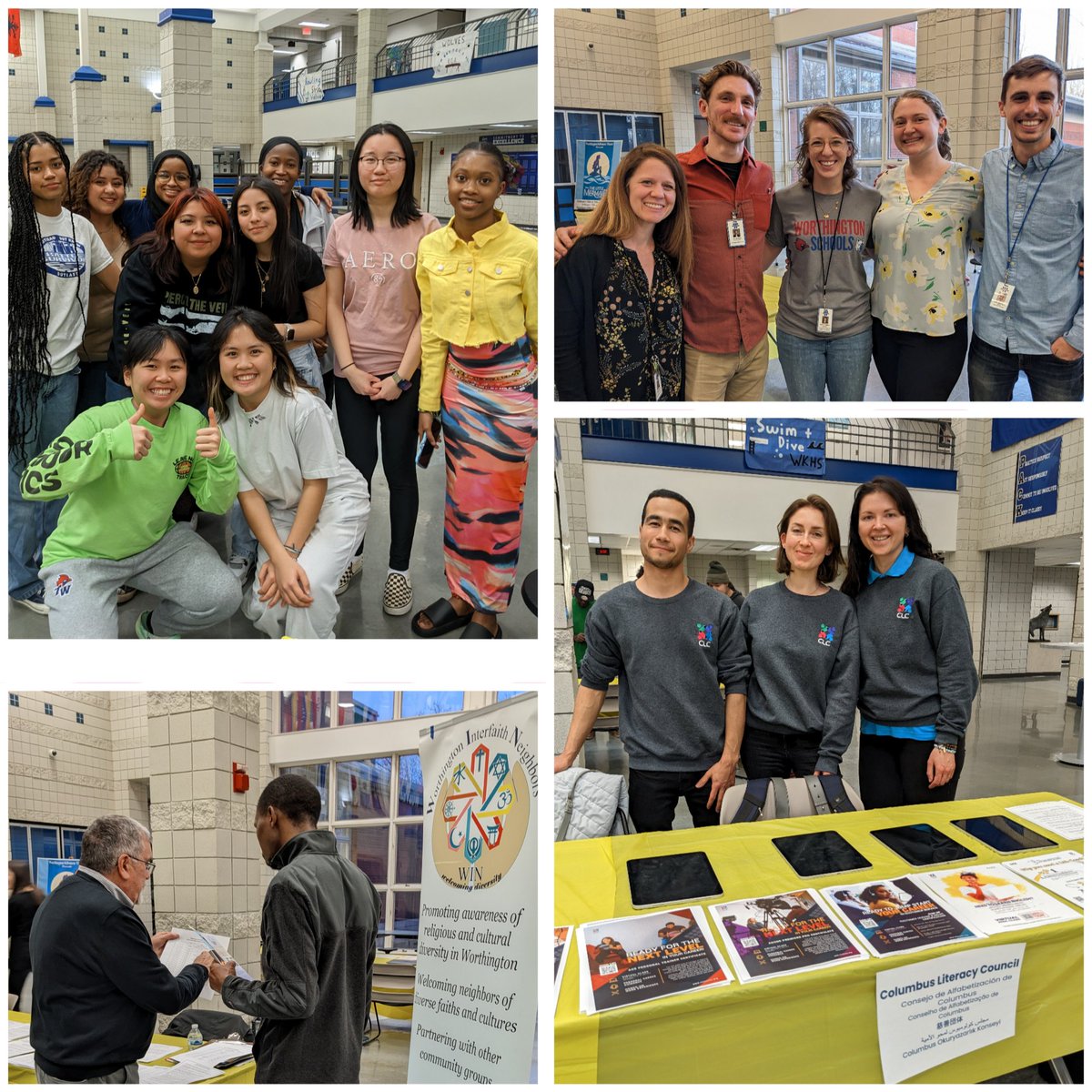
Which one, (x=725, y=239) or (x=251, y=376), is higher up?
(x=725, y=239)

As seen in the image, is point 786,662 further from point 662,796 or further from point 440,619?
point 440,619

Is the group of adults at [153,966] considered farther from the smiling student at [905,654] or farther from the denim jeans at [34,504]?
the smiling student at [905,654]

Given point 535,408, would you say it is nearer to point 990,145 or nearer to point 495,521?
point 495,521

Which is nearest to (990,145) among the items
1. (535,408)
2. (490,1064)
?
(535,408)

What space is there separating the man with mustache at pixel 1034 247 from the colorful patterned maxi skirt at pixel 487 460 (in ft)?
3.76

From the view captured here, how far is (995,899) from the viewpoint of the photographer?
6.00ft

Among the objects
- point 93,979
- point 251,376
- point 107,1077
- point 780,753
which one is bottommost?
point 107,1077

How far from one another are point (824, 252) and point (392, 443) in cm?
119

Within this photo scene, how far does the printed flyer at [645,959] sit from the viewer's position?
5.11 feet

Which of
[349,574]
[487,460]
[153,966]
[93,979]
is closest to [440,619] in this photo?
[349,574]

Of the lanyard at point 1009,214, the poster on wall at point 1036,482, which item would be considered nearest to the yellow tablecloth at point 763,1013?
the poster on wall at point 1036,482

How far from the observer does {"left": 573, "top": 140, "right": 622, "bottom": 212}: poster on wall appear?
2100mm

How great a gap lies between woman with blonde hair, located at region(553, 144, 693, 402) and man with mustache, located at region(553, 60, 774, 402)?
0.13 feet

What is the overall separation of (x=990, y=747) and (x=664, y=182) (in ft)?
6.12
